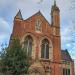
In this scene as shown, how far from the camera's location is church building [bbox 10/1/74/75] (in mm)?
29422

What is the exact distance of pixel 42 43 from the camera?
101 feet

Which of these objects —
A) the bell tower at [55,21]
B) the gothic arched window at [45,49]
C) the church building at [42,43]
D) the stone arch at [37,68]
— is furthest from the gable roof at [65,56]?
the stone arch at [37,68]

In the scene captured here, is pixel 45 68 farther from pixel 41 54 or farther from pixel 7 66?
pixel 7 66

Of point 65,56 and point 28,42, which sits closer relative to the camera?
point 28,42

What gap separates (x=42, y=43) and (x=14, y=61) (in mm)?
7753

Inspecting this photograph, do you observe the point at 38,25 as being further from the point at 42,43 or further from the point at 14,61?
the point at 14,61

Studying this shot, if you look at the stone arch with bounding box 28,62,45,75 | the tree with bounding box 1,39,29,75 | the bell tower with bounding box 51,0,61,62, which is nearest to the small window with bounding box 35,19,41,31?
the bell tower with bounding box 51,0,61,62

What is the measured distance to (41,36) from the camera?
102 feet

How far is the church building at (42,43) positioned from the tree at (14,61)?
13.9ft

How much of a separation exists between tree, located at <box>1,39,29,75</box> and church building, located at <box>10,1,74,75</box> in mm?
4226

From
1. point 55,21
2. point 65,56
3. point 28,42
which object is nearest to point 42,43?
point 28,42

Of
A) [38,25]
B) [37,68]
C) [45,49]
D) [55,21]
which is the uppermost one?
[55,21]

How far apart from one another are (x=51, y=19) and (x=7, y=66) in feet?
39.0

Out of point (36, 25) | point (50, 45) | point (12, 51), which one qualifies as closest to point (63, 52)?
point (50, 45)
